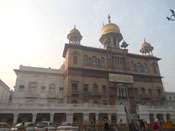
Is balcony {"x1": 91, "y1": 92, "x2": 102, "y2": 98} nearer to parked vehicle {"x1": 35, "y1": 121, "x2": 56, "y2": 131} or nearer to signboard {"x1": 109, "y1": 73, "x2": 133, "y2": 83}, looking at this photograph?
signboard {"x1": 109, "y1": 73, "x2": 133, "y2": 83}

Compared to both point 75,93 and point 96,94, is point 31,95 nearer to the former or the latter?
point 75,93

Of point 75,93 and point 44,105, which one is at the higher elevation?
point 75,93

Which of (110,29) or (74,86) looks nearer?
(74,86)

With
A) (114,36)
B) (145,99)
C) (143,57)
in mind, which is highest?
(114,36)

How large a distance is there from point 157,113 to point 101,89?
12.1 m

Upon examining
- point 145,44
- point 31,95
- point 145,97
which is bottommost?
point 145,97

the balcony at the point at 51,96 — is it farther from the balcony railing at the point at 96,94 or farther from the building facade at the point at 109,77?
the balcony railing at the point at 96,94

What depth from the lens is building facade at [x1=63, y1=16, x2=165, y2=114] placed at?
86.4 feet

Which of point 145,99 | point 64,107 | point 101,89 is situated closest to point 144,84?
Result: point 145,99

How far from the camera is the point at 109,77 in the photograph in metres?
28.6

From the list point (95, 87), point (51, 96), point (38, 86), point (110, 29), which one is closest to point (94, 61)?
point (95, 87)

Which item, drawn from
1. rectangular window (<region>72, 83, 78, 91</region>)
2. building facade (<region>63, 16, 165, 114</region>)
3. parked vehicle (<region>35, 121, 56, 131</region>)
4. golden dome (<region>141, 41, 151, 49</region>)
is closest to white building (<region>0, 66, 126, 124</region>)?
building facade (<region>63, 16, 165, 114</region>)

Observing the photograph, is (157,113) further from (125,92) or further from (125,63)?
(125,63)

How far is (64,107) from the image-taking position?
21.2m
